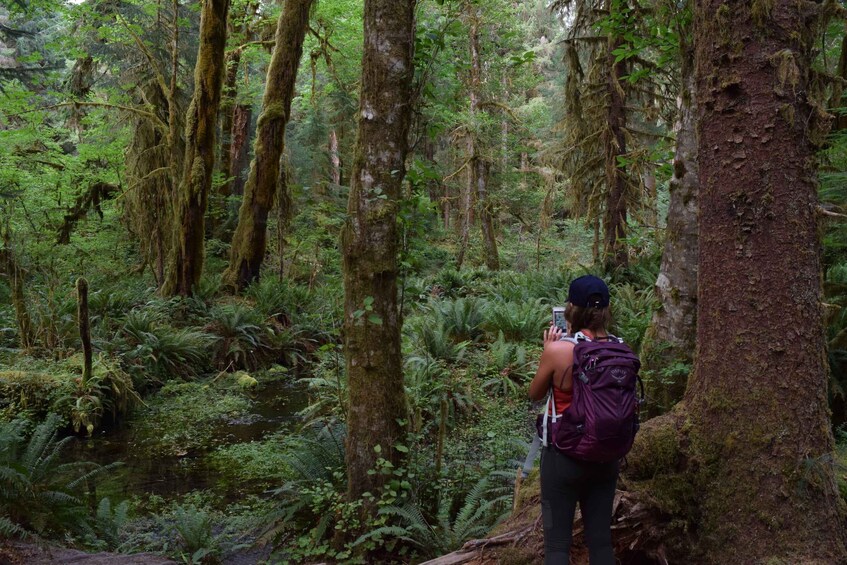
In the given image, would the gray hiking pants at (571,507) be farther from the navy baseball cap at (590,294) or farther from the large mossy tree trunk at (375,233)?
the large mossy tree trunk at (375,233)

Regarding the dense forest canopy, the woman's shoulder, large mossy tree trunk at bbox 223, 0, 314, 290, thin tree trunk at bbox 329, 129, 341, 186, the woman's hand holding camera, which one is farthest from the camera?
thin tree trunk at bbox 329, 129, 341, 186

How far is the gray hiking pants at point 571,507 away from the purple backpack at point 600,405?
16 cm

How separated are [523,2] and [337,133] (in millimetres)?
11522

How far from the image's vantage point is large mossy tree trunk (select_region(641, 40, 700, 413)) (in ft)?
16.6

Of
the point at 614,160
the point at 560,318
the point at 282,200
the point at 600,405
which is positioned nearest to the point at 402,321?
the point at 560,318

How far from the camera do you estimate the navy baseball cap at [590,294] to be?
266 centimetres

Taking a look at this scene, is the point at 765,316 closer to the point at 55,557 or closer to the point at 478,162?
the point at 55,557

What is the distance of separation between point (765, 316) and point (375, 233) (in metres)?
2.51

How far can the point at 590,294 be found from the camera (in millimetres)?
2666

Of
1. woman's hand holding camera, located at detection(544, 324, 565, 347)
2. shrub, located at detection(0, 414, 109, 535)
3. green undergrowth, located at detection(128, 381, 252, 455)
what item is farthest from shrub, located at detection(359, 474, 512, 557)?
green undergrowth, located at detection(128, 381, 252, 455)

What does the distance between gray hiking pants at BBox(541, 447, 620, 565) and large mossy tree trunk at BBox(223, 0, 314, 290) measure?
12484 millimetres

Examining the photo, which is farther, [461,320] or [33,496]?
[461,320]

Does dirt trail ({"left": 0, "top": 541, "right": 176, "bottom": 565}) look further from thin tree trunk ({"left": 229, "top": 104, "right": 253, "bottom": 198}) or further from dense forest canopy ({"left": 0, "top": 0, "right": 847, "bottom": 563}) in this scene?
thin tree trunk ({"left": 229, "top": 104, "right": 253, "bottom": 198})

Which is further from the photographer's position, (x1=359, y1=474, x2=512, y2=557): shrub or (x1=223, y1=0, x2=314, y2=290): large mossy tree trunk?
(x1=223, y1=0, x2=314, y2=290): large mossy tree trunk
